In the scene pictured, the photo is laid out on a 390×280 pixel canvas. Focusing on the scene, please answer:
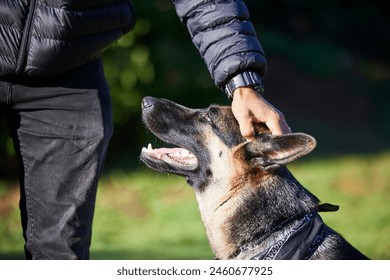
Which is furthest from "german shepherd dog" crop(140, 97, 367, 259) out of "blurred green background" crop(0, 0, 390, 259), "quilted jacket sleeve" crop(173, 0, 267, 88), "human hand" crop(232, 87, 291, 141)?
"blurred green background" crop(0, 0, 390, 259)

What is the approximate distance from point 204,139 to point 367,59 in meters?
12.0

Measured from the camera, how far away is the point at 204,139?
4.01 metres

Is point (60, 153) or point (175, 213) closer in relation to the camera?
point (60, 153)

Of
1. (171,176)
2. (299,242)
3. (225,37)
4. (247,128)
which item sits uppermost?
(225,37)

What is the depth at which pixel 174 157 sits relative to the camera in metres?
3.99

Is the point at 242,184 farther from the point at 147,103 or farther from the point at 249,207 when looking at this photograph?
the point at 147,103

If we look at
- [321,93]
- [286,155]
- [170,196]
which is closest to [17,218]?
[170,196]

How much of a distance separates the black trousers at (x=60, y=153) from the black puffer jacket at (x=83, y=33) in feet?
0.56

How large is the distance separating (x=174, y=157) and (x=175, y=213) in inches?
179

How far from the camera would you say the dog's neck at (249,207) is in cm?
365

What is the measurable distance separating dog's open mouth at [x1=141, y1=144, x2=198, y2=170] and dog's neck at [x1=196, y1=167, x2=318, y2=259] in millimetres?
171

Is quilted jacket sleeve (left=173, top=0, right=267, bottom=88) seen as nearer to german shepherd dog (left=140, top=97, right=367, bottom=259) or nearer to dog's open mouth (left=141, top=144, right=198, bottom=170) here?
german shepherd dog (left=140, top=97, right=367, bottom=259)

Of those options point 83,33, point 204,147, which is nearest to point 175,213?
point 204,147

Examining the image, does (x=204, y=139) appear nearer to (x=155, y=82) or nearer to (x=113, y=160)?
(x=155, y=82)
